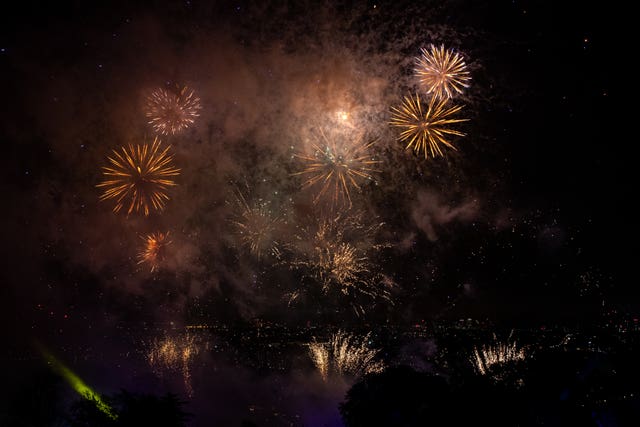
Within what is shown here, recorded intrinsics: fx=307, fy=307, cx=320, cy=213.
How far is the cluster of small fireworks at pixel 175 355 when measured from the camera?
23147 mm

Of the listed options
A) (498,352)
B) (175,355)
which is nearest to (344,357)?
(175,355)

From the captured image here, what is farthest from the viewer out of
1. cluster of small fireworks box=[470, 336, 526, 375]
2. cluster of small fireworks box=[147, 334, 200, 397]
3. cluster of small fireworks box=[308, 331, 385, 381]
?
cluster of small fireworks box=[470, 336, 526, 375]

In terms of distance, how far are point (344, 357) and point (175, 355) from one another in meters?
16.3

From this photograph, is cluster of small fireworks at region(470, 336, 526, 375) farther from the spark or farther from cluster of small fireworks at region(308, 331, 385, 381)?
the spark

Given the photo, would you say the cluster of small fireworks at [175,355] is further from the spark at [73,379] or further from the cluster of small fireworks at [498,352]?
the cluster of small fireworks at [498,352]

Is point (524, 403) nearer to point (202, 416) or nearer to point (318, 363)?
point (202, 416)

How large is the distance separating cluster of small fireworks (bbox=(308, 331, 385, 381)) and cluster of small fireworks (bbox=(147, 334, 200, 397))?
990 cm

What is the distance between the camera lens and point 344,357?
2895 cm

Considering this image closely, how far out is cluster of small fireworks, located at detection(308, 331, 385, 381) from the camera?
70.1 feet

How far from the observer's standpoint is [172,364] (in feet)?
84.5

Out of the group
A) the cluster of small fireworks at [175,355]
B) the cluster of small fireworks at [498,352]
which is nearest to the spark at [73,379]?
the cluster of small fireworks at [175,355]

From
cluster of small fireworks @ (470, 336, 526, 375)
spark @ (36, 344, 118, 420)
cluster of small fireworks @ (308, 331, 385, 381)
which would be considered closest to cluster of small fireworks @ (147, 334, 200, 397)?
spark @ (36, 344, 118, 420)

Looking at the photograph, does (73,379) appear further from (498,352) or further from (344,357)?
(498,352)

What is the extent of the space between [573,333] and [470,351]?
89.3 feet
